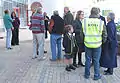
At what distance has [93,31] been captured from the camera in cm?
703

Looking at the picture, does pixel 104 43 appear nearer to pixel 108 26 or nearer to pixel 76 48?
pixel 108 26

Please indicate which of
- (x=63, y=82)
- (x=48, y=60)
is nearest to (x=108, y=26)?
Answer: (x=63, y=82)

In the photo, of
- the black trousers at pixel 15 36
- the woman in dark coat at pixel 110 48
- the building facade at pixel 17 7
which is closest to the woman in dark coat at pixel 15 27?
the black trousers at pixel 15 36

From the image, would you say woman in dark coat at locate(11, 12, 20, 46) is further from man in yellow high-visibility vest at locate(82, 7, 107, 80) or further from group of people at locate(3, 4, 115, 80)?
man in yellow high-visibility vest at locate(82, 7, 107, 80)

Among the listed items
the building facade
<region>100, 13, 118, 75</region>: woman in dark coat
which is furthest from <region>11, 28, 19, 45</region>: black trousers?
the building facade

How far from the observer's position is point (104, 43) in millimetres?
7602

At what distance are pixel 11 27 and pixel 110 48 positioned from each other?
6.25 metres

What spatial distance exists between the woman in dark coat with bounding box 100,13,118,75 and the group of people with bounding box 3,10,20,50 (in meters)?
6.01

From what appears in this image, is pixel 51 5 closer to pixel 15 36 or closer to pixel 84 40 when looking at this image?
pixel 15 36

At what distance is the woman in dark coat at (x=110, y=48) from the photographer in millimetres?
7508

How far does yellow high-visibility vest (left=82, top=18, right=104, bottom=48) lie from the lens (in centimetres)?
698

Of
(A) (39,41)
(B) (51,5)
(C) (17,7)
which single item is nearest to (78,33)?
(A) (39,41)

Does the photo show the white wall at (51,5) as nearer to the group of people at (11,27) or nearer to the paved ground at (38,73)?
the group of people at (11,27)

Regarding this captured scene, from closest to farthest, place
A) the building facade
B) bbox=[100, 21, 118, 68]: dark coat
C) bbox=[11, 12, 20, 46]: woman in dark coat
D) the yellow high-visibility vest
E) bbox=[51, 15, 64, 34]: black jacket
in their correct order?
1. the yellow high-visibility vest
2. bbox=[100, 21, 118, 68]: dark coat
3. bbox=[51, 15, 64, 34]: black jacket
4. bbox=[11, 12, 20, 46]: woman in dark coat
5. the building facade
